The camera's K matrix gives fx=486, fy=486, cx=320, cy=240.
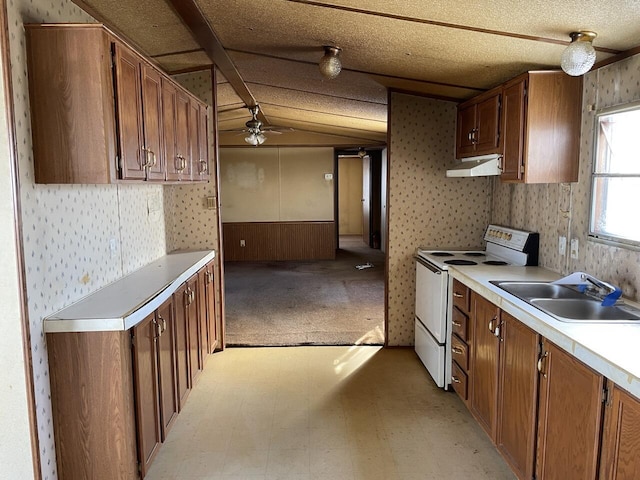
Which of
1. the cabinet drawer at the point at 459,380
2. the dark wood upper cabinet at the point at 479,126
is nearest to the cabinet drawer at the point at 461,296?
the cabinet drawer at the point at 459,380

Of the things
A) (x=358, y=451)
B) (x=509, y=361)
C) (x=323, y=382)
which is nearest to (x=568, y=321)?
(x=509, y=361)

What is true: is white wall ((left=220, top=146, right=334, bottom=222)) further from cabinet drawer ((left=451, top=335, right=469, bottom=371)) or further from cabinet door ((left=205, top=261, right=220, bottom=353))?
cabinet drawer ((left=451, top=335, right=469, bottom=371))

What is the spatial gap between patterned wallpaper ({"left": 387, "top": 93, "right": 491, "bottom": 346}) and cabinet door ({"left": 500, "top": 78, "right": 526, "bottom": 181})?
1.09 metres

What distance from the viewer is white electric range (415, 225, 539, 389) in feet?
11.0

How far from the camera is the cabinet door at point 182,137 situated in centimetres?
326

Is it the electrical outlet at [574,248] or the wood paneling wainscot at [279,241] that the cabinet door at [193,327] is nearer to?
the electrical outlet at [574,248]

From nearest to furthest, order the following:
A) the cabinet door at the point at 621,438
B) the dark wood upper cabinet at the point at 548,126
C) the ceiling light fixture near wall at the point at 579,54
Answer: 1. the cabinet door at the point at 621,438
2. the ceiling light fixture near wall at the point at 579,54
3. the dark wood upper cabinet at the point at 548,126

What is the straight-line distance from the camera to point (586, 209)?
271 cm

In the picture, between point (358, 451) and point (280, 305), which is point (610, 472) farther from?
point (280, 305)

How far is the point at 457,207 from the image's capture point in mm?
4168

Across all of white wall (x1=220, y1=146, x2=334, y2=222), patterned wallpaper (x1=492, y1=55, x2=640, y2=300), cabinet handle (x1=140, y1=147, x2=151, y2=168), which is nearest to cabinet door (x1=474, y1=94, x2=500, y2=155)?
patterned wallpaper (x1=492, y1=55, x2=640, y2=300)

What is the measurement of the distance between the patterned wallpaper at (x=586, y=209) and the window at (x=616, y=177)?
0.04 m

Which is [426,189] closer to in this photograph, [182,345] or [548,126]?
[548,126]

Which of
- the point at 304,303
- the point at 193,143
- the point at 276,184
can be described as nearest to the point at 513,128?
the point at 193,143
